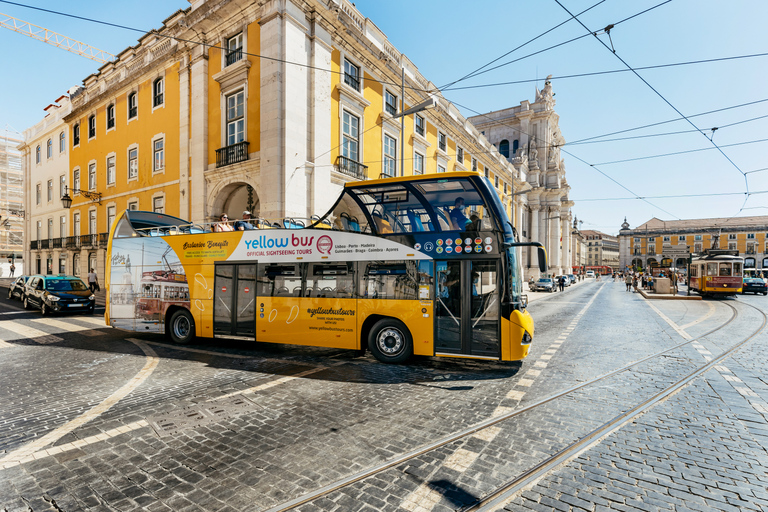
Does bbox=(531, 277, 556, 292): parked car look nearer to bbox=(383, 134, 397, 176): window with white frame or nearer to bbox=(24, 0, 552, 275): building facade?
bbox=(24, 0, 552, 275): building facade

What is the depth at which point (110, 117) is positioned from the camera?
23.7 meters

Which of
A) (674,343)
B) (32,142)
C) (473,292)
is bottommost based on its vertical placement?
(674,343)

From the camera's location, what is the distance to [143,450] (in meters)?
3.74

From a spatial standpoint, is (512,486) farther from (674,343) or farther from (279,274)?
(674,343)

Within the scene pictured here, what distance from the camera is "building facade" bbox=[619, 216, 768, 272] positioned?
80875 millimetres

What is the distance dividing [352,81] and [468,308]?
15566mm

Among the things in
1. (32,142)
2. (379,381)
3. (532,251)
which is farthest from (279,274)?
(532,251)

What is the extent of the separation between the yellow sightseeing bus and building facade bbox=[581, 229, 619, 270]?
15207 cm

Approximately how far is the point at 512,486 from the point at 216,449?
2964 mm

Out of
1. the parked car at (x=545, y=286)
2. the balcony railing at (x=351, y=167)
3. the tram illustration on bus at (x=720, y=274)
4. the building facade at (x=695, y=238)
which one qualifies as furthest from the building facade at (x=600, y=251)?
the balcony railing at (x=351, y=167)

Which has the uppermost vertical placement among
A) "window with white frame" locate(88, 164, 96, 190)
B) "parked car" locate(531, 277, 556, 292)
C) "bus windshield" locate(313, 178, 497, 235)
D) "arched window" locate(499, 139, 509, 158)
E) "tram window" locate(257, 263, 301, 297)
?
"arched window" locate(499, 139, 509, 158)

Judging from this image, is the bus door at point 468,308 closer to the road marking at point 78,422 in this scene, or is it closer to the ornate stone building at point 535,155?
the road marking at point 78,422

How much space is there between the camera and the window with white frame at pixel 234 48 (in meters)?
16.0

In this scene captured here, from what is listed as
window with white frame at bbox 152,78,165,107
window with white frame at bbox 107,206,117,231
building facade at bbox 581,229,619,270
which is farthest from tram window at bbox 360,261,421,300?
building facade at bbox 581,229,619,270
